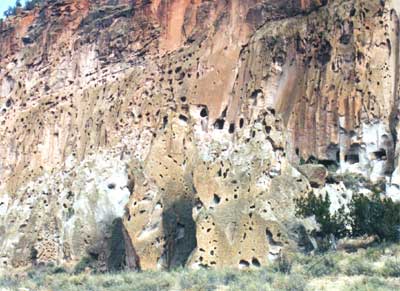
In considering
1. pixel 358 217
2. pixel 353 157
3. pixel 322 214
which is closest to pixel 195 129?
pixel 353 157

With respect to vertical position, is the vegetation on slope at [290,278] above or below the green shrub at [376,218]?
below

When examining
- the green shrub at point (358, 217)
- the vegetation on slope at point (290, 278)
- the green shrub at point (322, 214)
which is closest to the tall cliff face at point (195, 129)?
the green shrub at point (322, 214)

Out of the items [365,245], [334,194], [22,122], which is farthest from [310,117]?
[22,122]

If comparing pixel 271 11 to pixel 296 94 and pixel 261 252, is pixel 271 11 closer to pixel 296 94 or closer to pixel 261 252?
pixel 296 94

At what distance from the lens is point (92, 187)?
Result: 44.0 m

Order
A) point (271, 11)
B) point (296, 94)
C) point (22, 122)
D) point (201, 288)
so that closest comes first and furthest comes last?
point (201, 288)
point (296, 94)
point (271, 11)
point (22, 122)

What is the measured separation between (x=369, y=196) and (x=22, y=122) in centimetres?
2650

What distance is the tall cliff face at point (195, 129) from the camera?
3319cm

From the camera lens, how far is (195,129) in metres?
39.6

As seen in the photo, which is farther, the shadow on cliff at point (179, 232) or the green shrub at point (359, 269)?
the shadow on cliff at point (179, 232)

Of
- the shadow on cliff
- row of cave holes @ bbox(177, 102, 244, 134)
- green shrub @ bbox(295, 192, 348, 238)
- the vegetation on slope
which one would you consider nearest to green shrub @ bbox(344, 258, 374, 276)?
the vegetation on slope

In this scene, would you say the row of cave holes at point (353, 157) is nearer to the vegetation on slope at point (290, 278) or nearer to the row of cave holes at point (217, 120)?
the row of cave holes at point (217, 120)

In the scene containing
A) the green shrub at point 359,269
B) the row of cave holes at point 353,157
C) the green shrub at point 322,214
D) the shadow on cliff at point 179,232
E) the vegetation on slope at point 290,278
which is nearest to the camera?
the vegetation on slope at point 290,278

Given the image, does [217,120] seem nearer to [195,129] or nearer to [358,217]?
[195,129]
